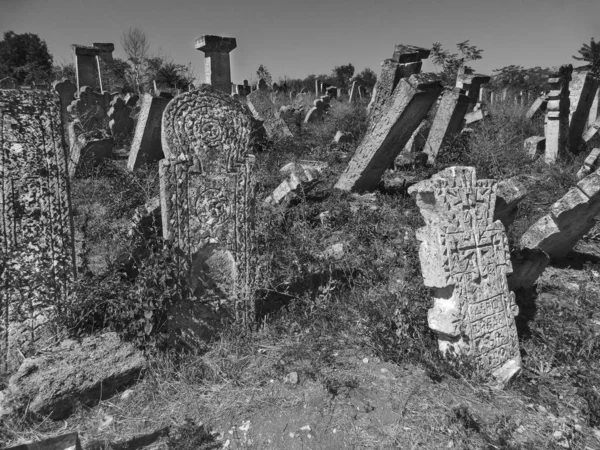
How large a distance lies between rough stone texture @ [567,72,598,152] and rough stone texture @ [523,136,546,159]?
1391 millimetres

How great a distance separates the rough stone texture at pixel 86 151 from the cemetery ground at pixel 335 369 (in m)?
3.10

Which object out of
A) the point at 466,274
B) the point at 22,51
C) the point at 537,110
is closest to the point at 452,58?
the point at 537,110

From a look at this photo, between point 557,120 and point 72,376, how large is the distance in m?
9.58

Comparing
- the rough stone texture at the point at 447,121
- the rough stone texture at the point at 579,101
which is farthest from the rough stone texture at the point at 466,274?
the rough stone texture at the point at 579,101

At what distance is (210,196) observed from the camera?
3312 mm

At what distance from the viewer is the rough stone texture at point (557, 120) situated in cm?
877

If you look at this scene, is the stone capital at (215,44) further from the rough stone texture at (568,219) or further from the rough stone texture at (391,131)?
the rough stone texture at (568,219)

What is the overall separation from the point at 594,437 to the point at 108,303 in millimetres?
3285

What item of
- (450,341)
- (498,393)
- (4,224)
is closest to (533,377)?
(498,393)

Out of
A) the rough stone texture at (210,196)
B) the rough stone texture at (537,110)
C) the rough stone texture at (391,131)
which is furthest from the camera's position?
the rough stone texture at (537,110)

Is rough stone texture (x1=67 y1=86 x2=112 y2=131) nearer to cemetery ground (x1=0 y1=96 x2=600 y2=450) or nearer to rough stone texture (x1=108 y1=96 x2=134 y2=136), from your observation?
rough stone texture (x1=108 y1=96 x2=134 y2=136)

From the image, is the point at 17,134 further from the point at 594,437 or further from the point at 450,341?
the point at 594,437

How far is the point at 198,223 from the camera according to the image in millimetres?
3311

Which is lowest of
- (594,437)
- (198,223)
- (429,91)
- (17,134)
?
(594,437)
